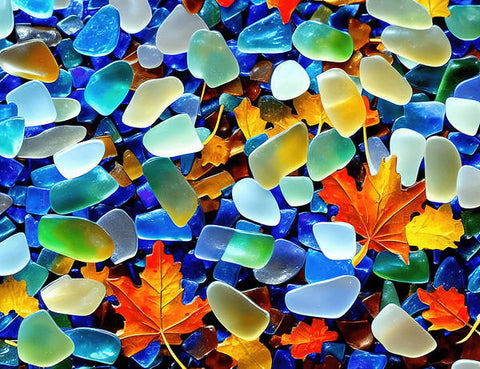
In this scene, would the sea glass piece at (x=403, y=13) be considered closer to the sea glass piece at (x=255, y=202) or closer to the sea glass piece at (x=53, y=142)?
the sea glass piece at (x=255, y=202)

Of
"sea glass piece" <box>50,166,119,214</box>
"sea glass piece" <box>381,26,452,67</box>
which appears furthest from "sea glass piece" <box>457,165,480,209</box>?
"sea glass piece" <box>50,166,119,214</box>

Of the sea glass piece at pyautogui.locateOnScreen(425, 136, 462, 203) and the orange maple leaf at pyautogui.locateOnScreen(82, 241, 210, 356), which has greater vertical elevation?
the sea glass piece at pyautogui.locateOnScreen(425, 136, 462, 203)

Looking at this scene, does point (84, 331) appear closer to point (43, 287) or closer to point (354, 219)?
point (43, 287)

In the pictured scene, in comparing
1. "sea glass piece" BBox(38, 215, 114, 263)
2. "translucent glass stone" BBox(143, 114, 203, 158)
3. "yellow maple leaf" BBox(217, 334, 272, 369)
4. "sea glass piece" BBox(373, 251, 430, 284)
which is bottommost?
"yellow maple leaf" BBox(217, 334, 272, 369)

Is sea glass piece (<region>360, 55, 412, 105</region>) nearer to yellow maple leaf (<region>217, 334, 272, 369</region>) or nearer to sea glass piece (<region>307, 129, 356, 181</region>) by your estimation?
sea glass piece (<region>307, 129, 356, 181</region>)

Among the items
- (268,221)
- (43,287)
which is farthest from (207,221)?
(43,287)

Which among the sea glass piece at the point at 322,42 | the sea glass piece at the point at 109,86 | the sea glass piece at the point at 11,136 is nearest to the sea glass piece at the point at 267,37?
the sea glass piece at the point at 322,42
